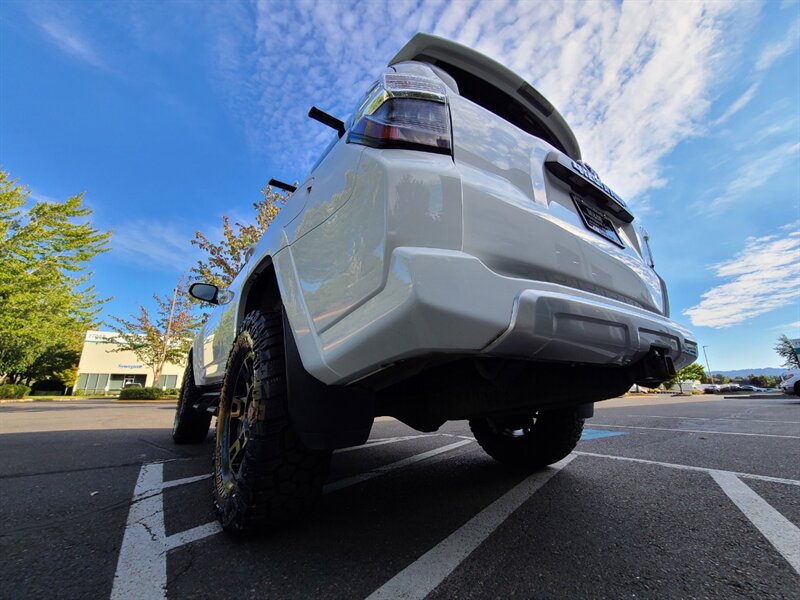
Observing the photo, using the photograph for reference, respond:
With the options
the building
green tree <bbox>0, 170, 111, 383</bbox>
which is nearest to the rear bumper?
green tree <bbox>0, 170, 111, 383</bbox>

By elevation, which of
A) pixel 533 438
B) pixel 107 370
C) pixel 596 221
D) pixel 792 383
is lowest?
pixel 533 438

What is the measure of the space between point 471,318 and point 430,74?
111 centimetres

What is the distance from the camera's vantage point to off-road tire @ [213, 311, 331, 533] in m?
1.56

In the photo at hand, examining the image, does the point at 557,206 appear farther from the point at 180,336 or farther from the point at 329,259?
the point at 180,336

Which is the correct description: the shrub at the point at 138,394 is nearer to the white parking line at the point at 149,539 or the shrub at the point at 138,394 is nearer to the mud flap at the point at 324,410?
the white parking line at the point at 149,539

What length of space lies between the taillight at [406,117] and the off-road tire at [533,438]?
6.36ft

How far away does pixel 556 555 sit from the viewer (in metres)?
1.47

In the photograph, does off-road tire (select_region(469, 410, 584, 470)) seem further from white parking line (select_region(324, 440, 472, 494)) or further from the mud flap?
the mud flap

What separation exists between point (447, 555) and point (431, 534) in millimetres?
224

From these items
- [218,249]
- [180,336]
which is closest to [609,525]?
[218,249]

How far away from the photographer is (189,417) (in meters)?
4.18

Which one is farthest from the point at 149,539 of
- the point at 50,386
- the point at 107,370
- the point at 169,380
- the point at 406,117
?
the point at 50,386

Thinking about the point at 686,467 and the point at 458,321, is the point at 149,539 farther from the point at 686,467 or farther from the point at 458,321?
the point at 686,467

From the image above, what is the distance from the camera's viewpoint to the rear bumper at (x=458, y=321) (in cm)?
100
